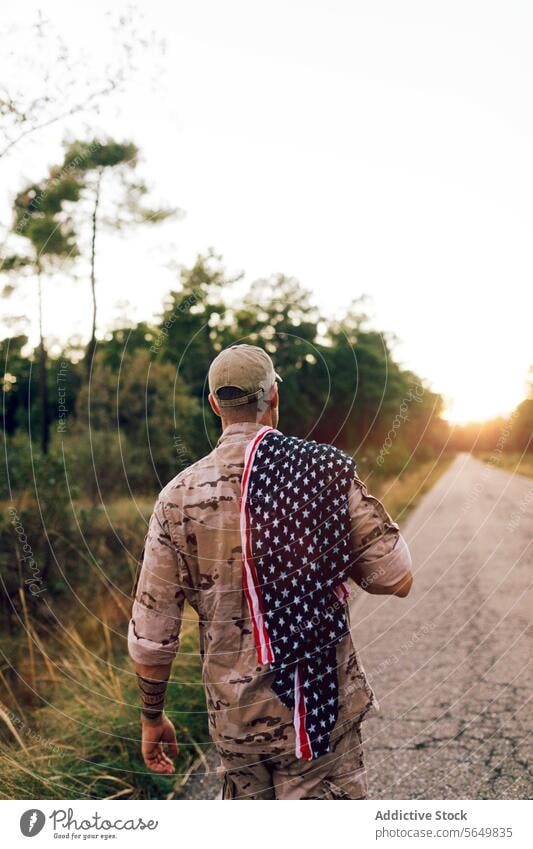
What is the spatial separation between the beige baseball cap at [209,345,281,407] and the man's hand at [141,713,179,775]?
1.05 meters

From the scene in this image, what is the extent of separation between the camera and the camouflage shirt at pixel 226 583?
2.00m

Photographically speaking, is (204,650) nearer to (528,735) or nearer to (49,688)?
(528,735)

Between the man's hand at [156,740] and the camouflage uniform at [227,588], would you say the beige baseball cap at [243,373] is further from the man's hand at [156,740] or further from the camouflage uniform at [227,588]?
the man's hand at [156,740]

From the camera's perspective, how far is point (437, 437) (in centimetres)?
4006

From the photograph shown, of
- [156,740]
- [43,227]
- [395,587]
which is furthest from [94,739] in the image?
[43,227]

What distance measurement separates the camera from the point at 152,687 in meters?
2.21

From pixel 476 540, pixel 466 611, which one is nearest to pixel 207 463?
pixel 466 611

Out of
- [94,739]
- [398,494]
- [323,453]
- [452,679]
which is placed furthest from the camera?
[398,494]

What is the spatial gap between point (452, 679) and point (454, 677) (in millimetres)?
37

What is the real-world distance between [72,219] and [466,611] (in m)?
4.72

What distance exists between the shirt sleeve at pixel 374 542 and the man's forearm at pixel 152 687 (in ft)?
2.30

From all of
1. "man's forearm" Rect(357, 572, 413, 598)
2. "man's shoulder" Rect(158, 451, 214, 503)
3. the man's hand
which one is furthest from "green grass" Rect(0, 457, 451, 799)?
"man's forearm" Rect(357, 572, 413, 598)

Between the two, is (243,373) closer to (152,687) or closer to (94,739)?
(152,687)

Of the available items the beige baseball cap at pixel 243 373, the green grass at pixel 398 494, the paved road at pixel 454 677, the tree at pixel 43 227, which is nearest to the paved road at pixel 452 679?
the paved road at pixel 454 677
